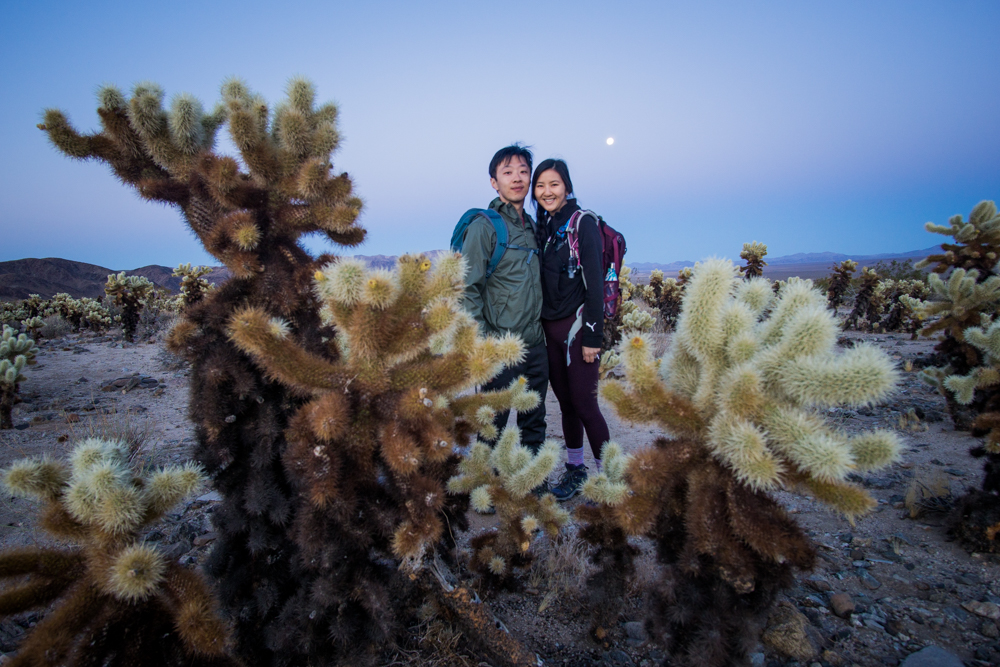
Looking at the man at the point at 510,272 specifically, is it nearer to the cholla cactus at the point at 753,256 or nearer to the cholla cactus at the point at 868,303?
the cholla cactus at the point at 753,256

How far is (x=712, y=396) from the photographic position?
1860mm

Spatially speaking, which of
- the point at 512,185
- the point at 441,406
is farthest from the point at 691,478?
the point at 512,185

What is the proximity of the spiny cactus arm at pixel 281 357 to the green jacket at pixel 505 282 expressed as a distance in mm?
1886

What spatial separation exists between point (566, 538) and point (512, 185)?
8.94 ft

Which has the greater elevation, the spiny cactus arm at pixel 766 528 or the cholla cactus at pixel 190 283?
the cholla cactus at pixel 190 283

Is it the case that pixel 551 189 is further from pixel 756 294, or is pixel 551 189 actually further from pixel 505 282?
pixel 756 294

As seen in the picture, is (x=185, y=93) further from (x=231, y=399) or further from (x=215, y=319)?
(x=231, y=399)

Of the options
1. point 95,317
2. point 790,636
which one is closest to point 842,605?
point 790,636

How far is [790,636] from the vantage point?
237 cm

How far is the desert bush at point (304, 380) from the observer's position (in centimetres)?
185

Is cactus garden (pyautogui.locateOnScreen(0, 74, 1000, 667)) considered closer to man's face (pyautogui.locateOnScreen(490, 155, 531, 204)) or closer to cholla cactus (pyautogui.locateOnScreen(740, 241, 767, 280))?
man's face (pyautogui.locateOnScreen(490, 155, 531, 204))

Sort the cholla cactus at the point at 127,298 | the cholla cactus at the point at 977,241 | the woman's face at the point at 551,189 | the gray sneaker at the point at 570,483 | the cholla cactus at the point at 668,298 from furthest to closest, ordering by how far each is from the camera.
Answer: the cholla cactus at the point at 668,298
the cholla cactus at the point at 127,298
the cholla cactus at the point at 977,241
the gray sneaker at the point at 570,483
the woman's face at the point at 551,189

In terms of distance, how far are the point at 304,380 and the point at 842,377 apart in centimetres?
192

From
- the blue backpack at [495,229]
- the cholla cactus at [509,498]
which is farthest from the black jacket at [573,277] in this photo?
the cholla cactus at [509,498]
